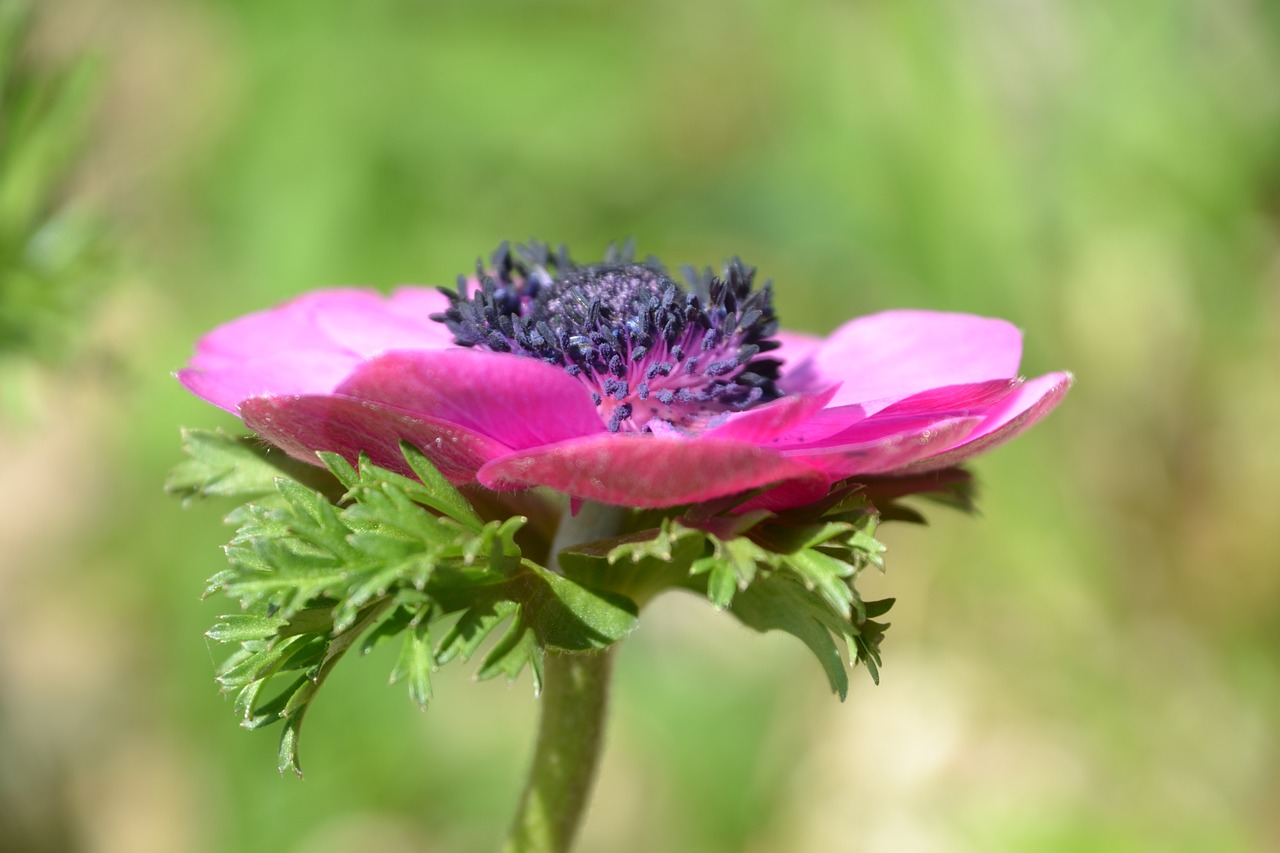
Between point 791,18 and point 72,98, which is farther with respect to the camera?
point 791,18

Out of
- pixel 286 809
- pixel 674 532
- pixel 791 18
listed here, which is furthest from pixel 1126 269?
pixel 674 532

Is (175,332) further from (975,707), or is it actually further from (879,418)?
(879,418)

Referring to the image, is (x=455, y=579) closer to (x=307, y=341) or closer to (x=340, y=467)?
(x=340, y=467)

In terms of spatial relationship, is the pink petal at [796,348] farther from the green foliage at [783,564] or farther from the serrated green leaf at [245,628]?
the serrated green leaf at [245,628]

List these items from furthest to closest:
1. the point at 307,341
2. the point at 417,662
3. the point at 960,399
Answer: the point at 307,341 < the point at 960,399 < the point at 417,662

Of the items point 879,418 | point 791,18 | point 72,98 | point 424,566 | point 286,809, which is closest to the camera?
point 424,566

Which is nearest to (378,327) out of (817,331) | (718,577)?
(718,577)
